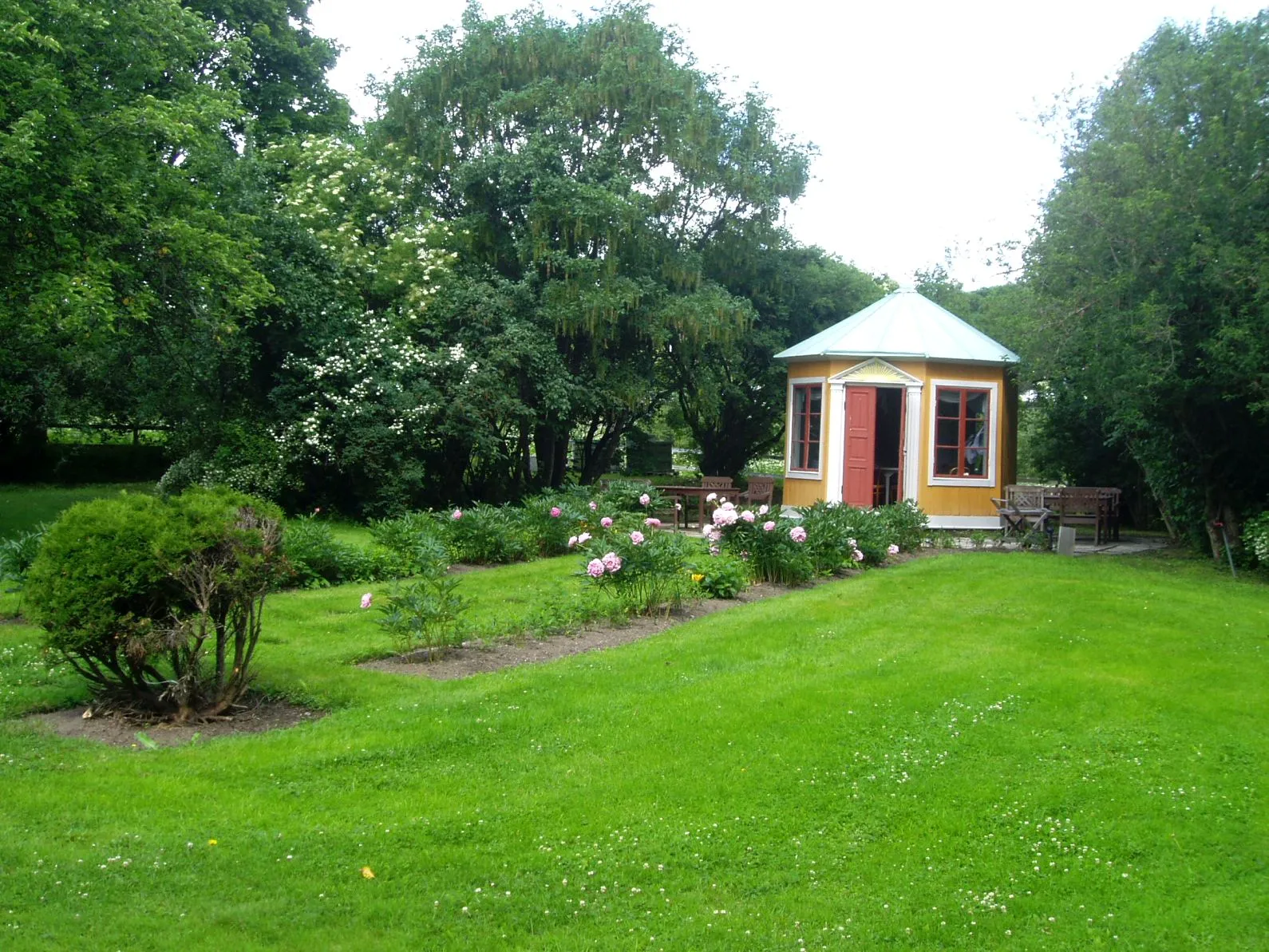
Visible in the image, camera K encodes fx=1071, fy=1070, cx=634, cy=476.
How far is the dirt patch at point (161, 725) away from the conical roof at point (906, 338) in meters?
14.6

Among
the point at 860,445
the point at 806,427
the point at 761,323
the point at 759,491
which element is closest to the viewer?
the point at 860,445

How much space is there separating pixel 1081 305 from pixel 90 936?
1389 centimetres

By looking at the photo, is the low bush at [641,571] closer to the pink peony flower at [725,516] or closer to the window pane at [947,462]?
the pink peony flower at [725,516]

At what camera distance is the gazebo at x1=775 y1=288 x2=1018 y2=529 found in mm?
19281

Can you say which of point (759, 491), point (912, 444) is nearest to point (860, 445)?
point (912, 444)

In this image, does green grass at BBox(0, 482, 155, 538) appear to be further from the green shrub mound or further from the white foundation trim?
the white foundation trim

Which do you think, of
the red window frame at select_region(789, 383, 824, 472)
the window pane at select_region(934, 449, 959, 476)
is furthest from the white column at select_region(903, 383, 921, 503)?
the red window frame at select_region(789, 383, 824, 472)

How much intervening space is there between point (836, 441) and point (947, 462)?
2.07m

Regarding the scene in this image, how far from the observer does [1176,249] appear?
13.5 meters

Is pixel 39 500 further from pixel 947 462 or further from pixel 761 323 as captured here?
pixel 947 462

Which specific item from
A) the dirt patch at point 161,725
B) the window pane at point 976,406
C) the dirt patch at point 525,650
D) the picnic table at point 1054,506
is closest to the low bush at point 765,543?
the dirt patch at point 525,650

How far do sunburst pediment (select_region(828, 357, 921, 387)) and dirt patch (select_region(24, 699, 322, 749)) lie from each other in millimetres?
14421

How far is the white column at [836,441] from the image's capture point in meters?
19.4

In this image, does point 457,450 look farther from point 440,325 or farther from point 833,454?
point 833,454
